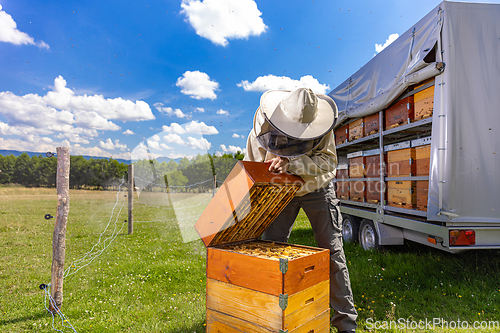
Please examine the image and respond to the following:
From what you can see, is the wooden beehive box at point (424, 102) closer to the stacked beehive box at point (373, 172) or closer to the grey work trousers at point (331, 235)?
the stacked beehive box at point (373, 172)

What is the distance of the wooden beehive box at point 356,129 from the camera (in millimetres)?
5502

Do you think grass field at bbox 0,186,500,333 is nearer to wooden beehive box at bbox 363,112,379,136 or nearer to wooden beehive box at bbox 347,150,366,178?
wooden beehive box at bbox 347,150,366,178

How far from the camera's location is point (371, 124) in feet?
16.9

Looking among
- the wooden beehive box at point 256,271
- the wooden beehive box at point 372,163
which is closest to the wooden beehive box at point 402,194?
the wooden beehive box at point 372,163

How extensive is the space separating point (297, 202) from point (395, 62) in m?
3.33

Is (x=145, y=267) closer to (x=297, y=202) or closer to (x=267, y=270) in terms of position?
(x=297, y=202)

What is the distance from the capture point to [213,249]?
204cm

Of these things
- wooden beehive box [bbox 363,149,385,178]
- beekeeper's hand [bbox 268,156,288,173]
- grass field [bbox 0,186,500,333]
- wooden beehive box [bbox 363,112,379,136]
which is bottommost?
grass field [bbox 0,186,500,333]

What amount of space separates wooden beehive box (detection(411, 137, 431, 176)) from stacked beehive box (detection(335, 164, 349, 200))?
2243 mm

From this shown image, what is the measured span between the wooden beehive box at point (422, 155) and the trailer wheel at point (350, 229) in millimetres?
2520

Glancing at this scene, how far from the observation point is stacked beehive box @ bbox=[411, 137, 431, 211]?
3724 mm

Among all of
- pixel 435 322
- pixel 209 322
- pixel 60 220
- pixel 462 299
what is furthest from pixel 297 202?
pixel 60 220

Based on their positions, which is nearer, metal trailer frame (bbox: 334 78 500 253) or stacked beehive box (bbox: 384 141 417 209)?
metal trailer frame (bbox: 334 78 500 253)

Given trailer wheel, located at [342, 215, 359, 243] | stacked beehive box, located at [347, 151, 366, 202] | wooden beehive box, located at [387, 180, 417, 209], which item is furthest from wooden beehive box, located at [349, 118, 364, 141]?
trailer wheel, located at [342, 215, 359, 243]
